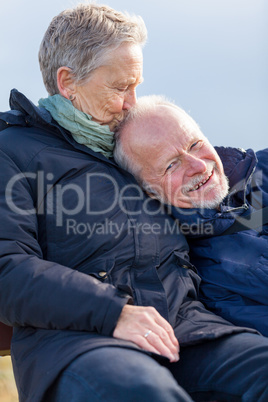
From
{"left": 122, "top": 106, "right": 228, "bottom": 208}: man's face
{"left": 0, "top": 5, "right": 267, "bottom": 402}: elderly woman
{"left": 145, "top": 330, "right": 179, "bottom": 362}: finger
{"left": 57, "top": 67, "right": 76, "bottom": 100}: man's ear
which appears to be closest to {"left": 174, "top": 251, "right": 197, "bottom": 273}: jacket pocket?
{"left": 0, "top": 5, "right": 267, "bottom": 402}: elderly woman

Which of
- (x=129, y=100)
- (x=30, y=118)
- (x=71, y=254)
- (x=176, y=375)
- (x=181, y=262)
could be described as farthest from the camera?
(x=129, y=100)

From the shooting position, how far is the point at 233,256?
8.11 feet

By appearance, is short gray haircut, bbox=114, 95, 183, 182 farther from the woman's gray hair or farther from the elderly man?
the woman's gray hair

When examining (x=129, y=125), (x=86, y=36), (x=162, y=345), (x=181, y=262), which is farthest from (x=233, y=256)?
(x=86, y=36)

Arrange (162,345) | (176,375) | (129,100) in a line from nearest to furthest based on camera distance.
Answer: (162,345)
(176,375)
(129,100)

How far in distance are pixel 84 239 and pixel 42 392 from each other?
747mm

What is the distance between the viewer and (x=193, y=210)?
256cm

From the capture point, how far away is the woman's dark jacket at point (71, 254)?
1852 millimetres

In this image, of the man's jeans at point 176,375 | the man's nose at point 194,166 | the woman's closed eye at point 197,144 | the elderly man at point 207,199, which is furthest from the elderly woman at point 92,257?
the woman's closed eye at point 197,144

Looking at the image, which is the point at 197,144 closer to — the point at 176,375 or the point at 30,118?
the point at 30,118

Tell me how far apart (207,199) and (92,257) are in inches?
28.7

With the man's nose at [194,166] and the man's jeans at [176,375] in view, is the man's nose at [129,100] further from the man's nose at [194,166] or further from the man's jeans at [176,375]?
the man's jeans at [176,375]

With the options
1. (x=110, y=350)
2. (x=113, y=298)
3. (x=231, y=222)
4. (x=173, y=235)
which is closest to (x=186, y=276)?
(x=173, y=235)

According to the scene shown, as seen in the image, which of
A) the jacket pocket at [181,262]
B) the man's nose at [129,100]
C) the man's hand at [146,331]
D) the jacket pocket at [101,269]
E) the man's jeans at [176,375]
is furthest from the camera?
the man's nose at [129,100]
